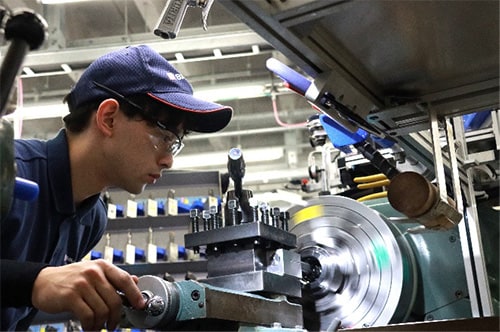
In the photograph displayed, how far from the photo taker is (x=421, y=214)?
119 cm

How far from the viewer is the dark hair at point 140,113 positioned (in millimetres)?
1189

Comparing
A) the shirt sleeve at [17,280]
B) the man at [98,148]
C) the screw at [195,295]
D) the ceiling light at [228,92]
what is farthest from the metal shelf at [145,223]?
the shirt sleeve at [17,280]

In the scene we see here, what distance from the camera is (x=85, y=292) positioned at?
0.75m

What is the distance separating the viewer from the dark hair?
46.8 inches

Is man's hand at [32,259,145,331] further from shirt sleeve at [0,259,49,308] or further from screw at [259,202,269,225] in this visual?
screw at [259,202,269,225]

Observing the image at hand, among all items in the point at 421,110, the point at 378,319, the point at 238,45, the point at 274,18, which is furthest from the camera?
the point at 238,45

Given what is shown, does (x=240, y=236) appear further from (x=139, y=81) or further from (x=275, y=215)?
(x=139, y=81)

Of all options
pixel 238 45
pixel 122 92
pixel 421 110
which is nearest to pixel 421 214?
pixel 421 110

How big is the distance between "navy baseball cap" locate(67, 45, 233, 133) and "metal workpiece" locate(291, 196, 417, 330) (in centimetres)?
73

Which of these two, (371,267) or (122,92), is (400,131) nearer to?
(371,267)

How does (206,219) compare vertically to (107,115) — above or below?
below

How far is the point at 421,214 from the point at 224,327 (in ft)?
1.61

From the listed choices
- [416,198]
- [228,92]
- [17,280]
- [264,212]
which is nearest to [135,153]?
[264,212]

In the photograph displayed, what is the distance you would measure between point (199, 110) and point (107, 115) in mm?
201
